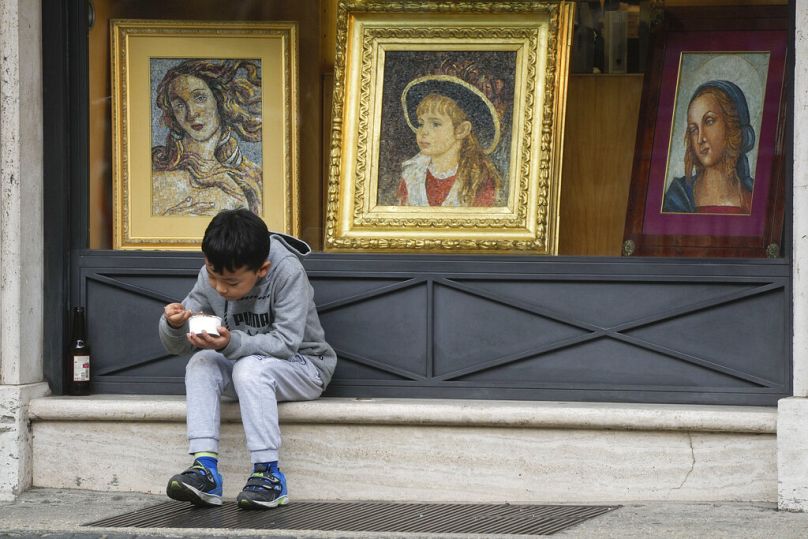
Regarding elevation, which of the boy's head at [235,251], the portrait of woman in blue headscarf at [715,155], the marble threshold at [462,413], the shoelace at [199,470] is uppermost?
the portrait of woman in blue headscarf at [715,155]

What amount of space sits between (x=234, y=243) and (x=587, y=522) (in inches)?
64.8

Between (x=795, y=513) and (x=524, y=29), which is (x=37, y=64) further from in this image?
(x=795, y=513)

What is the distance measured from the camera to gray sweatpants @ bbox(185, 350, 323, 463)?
5000 mm

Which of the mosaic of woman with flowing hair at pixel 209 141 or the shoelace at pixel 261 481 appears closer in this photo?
the shoelace at pixel 261 481

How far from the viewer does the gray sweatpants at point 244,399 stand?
500 centimetres

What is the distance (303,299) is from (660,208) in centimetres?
160

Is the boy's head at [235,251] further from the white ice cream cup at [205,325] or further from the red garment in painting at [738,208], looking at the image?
the red garment in painting at [738,208]

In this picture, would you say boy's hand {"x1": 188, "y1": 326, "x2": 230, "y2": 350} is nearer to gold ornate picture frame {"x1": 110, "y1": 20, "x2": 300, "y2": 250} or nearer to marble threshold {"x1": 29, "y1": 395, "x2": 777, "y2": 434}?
marble threshold {"x1": 29, "y1": 395, "x2": 777, "y2": 434}

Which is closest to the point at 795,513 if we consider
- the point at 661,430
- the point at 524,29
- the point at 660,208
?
the point at 661,430

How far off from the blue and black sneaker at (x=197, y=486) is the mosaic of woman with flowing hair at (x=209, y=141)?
141 centimetres

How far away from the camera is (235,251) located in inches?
196

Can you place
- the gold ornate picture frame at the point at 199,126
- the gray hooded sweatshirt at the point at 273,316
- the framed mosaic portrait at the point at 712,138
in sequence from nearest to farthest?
1. the gray hooded sweatshirt at the point at 273,316
2. the framed mosaic portrait at the point at 712,138
3. the gold ornate picture frame at the point at 199,126

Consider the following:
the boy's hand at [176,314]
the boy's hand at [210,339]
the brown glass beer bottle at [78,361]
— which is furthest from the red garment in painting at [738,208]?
the brown glass beer bottle at [78,361]

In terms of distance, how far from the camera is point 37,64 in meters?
5.67
